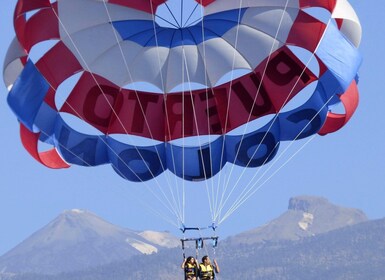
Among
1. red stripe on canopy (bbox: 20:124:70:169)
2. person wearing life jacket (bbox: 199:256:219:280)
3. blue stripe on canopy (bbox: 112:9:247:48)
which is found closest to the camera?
person wearing life jacket (bbox: 199:256:219:280)

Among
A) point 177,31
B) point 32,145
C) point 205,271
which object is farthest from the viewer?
point 177,31

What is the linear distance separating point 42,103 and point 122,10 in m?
3.48

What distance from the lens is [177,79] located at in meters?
33.7

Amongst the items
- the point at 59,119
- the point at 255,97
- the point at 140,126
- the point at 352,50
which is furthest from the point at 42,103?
the point at 352,50

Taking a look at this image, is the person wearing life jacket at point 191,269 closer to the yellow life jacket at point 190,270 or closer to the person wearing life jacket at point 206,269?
the yellow life jacket at point 190,270

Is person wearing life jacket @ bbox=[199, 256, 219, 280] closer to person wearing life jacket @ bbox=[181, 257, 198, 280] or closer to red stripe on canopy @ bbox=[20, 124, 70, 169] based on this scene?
person wearing life jacket @ bbox=[181, 257, 198, 280]

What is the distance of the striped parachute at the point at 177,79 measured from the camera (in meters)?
32.2

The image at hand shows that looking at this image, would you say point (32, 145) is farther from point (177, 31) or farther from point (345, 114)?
point (345, 114)

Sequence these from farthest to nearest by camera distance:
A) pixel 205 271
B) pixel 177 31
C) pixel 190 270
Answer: pixel 177 31 < pixel 190 270 < pixel 205 271

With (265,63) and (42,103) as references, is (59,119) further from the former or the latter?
(265,63)

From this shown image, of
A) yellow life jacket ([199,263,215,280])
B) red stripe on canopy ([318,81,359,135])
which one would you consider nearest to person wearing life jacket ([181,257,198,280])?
yellow life jacket ([199,263,215,280])

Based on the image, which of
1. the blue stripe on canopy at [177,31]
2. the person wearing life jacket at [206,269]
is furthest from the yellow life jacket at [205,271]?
the blue stripe on canopy at [177,31]

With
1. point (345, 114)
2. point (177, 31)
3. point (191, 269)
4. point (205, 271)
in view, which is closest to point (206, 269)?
point (205, 271)

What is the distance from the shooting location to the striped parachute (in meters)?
32.2
